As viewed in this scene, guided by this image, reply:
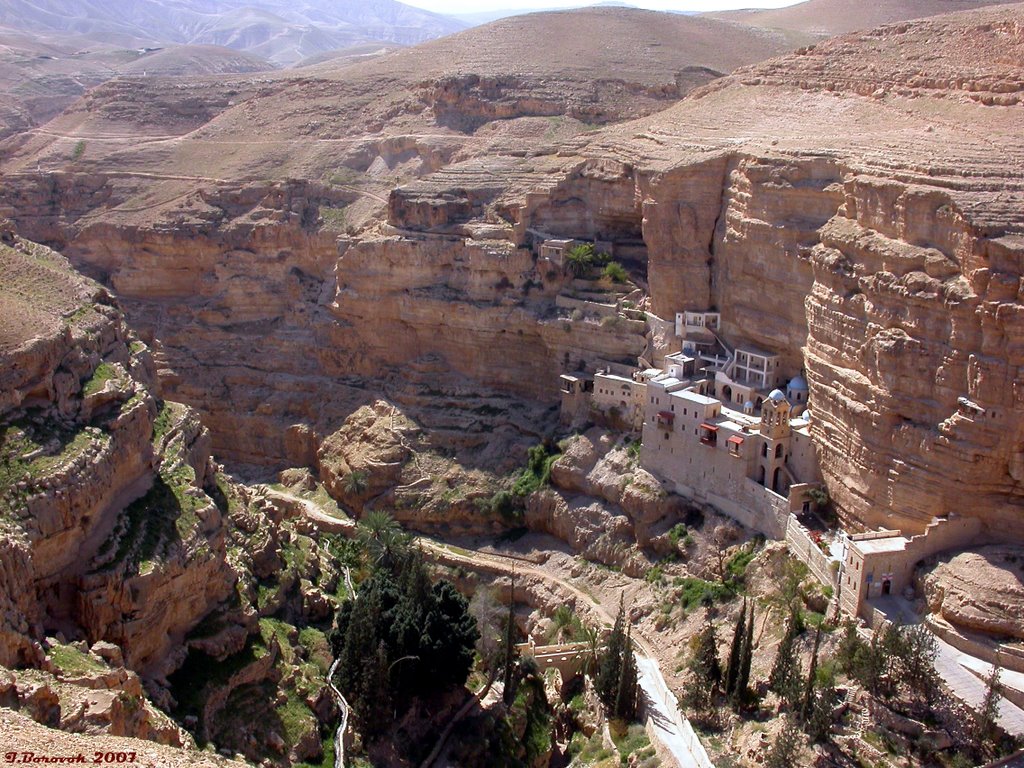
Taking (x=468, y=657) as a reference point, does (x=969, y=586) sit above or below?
above

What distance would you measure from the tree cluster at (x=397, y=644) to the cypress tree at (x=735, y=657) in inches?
260

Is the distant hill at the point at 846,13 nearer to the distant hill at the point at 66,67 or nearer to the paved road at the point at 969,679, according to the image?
the distant hill at the point at 66,67

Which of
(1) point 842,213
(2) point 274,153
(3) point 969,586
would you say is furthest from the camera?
(2) point 274,153

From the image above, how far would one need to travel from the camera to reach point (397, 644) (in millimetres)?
27219

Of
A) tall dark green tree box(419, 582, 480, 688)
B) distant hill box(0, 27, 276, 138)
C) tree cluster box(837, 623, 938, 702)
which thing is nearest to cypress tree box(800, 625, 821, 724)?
tree cluster box(837, 623, 938, 702)

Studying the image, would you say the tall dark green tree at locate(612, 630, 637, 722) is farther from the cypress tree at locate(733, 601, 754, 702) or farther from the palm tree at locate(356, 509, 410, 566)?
the palm tree at locate(356, 509, 410, 566)

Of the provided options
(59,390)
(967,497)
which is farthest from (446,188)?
(967,497)

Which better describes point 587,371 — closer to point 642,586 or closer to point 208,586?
point 642,586

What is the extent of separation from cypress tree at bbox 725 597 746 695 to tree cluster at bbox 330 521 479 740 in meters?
6.61

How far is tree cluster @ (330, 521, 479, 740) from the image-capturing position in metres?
26.5

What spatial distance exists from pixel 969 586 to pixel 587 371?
16677 millimetres

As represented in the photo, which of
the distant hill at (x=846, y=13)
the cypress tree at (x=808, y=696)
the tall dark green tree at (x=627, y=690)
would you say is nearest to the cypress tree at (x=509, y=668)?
the tall dark green tree at (x=627, y=690)

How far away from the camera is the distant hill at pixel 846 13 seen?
211 ft

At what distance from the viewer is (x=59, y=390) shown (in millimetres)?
26172
